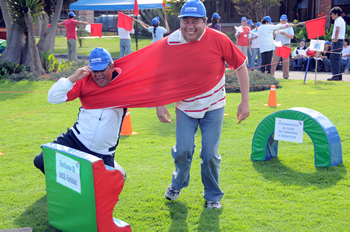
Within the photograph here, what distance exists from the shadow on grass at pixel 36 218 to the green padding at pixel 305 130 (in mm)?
2871

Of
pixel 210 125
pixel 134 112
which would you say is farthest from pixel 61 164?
pixel 134 112

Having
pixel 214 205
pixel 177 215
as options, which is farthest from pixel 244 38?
pixel 177 215

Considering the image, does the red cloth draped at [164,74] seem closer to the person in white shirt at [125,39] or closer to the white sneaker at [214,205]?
the white sneaker at [214,205]

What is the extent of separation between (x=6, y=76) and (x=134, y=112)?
709 cm

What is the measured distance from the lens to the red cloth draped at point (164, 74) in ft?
11.4

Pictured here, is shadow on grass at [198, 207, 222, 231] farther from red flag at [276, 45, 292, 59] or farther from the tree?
the tree

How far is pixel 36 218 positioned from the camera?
3680mm

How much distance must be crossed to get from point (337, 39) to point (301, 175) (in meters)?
9.44

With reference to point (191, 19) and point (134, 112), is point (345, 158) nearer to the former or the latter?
point (191, 19)

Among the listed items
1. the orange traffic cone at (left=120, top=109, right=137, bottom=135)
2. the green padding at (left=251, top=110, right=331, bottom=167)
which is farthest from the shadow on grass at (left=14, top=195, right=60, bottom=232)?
the green padding at (left=251, top=110, right=331, bottom=167)

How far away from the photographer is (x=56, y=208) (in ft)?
11.1

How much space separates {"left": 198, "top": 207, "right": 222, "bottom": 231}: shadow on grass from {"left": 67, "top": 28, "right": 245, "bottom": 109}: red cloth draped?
1.22 metres

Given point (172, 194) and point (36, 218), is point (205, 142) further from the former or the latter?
point (36, 218)

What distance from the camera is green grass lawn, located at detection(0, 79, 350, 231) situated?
3551 mm
